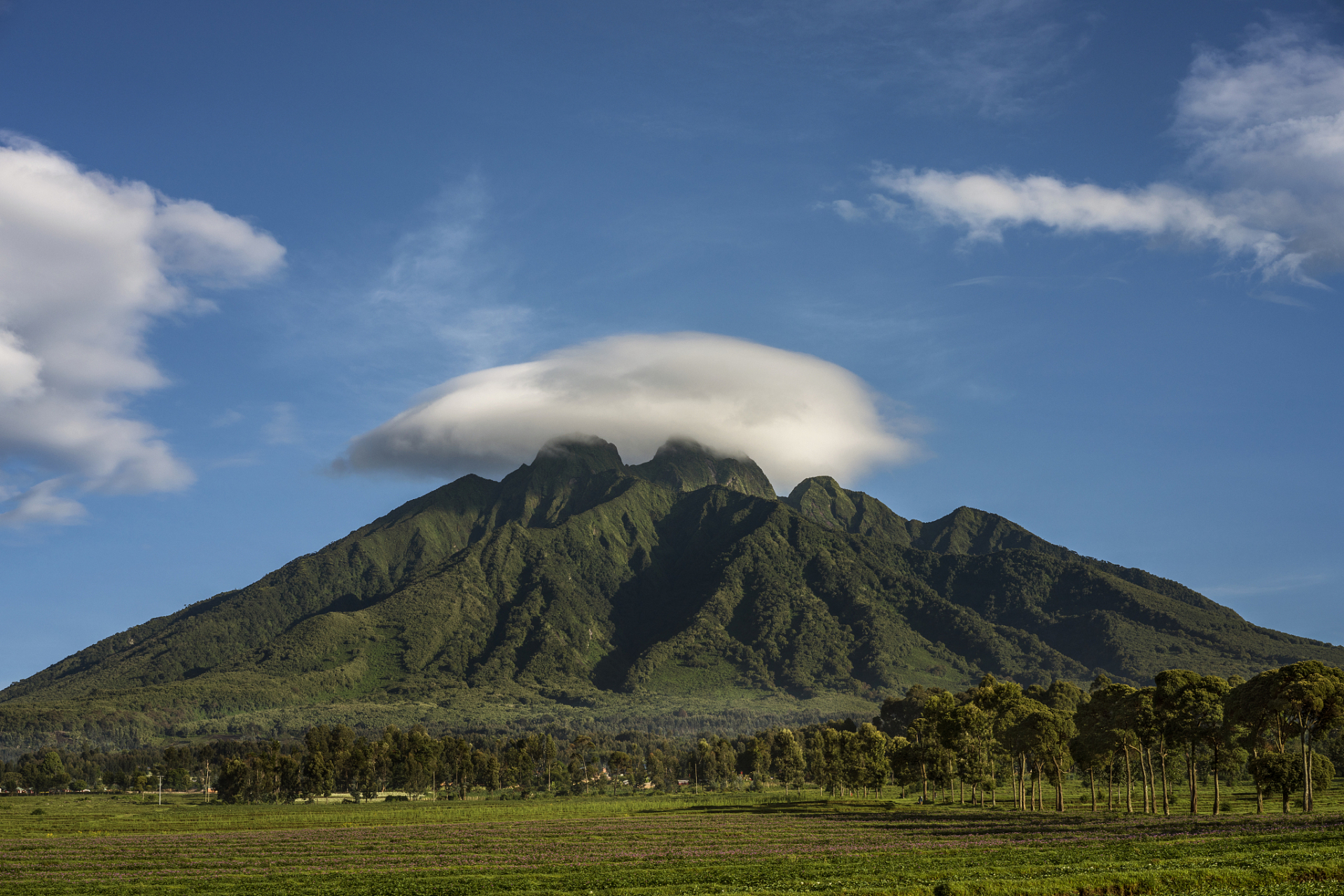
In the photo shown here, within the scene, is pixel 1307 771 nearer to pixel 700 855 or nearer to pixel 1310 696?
pixel 1310 696

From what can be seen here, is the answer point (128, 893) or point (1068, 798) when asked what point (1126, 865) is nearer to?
point (128, 893)

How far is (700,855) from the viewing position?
7244cm

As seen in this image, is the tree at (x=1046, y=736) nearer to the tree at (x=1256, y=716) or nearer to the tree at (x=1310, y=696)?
the tree at (x=1256, y=716)

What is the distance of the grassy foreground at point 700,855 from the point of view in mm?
50688

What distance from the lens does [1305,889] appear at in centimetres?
4322

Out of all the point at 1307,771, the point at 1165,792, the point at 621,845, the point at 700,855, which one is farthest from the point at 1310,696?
the point at 621,845

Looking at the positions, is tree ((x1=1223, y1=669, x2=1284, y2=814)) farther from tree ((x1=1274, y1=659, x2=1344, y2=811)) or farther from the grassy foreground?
the grassy foreground

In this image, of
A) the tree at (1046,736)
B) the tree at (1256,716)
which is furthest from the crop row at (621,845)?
the tree at (1046,736)

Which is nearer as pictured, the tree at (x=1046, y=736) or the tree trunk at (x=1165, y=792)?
the tree trunk at (x=1165, y=792)

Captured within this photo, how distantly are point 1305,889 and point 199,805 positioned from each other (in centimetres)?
19658

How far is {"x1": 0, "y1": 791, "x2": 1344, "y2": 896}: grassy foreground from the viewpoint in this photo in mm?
50688

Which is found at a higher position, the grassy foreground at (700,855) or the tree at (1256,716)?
the tree at (1256,716)

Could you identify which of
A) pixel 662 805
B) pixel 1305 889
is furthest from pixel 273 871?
pixel 662 805

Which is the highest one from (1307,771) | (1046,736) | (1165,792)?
(1307,771)
